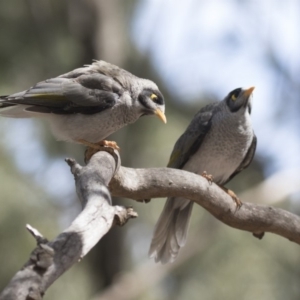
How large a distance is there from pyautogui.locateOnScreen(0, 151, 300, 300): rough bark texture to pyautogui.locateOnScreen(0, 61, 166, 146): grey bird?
0.62 m

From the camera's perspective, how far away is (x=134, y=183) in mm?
4246

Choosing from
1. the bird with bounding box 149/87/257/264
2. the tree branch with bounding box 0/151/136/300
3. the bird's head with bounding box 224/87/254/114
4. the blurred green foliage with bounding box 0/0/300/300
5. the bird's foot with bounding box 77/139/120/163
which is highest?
the tree branch with bounding box 0/151/136/300

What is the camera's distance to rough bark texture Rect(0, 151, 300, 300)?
7.35 ft

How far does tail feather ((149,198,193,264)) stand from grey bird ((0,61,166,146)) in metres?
1.33

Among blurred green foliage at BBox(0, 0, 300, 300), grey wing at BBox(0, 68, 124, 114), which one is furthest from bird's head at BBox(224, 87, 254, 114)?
blurred green foliage at BBox(0, 0, 300, 300)

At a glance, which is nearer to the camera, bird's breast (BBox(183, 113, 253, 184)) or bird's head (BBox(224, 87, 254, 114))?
bird's breast (BBox(183, 113, 253, 184))

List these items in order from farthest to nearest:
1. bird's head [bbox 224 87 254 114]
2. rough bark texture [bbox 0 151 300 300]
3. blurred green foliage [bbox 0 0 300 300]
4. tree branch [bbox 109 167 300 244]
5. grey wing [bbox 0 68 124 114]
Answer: blurred green foliage [bbox 0 0 300 300] → bird's head [bbox 224 87 254 114] → grey wing [bbox 0 68 124 114] → tree branch [bbox 109 167 300 244] → rough bark texture [bbox 0 151 300 300]

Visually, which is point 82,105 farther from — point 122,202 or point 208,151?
point 122,202

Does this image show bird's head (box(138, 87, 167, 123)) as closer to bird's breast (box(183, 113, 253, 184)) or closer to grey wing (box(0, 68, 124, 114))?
grey wing (box(0, 68, 124, 114))

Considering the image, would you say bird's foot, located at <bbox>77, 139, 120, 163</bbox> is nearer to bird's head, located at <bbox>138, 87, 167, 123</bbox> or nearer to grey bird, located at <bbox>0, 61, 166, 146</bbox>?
grey bird, located at <bbox>0, 61, 166, 146</bbox>

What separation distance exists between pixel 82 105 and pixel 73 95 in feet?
0.33

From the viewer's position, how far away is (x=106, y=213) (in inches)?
111

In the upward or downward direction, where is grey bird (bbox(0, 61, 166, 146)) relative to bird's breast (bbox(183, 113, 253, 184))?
upward

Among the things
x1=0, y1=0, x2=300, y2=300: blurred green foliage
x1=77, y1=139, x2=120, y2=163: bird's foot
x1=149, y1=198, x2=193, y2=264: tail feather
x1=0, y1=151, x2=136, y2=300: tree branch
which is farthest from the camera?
x1=0, y1=0, x2=300, y2=300: blurred green foliage
